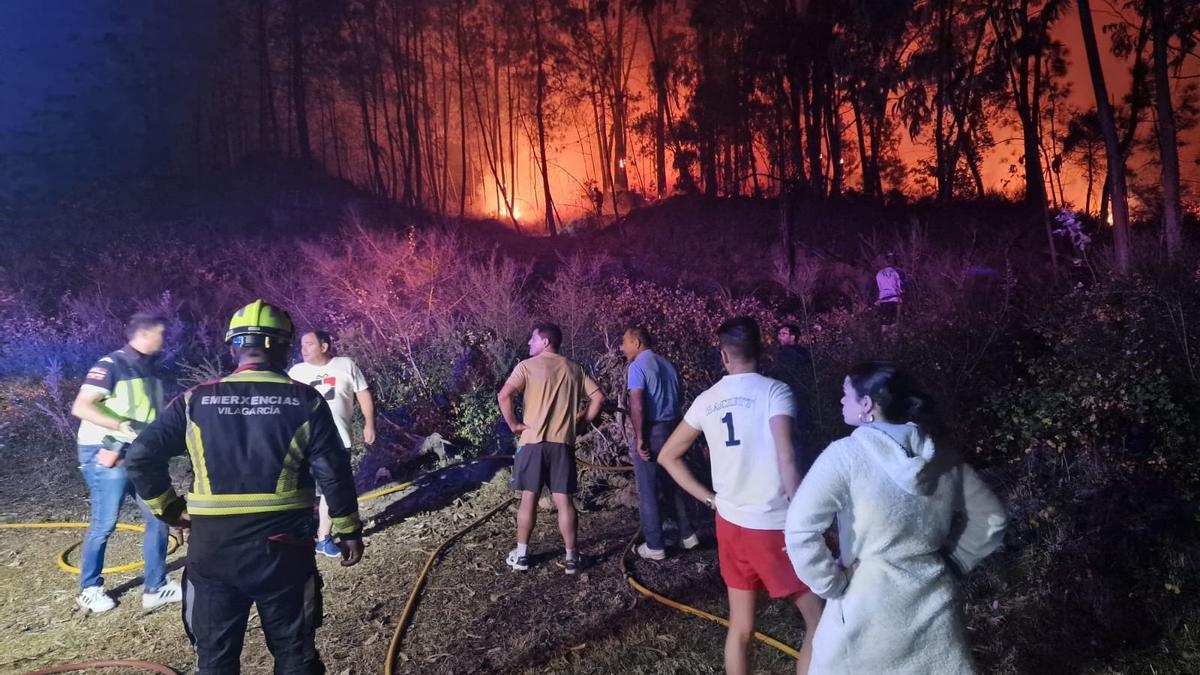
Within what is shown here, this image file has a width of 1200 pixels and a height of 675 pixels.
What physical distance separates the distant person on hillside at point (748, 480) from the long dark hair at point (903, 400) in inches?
32.1

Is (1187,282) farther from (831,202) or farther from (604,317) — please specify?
(831,202)

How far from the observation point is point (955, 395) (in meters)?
6.52

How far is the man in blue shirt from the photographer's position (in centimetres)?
514

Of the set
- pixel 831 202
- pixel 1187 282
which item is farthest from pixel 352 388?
pixel 831 202

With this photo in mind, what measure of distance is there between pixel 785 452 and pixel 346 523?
1.90 meters

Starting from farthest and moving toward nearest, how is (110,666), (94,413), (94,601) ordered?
1. (94,601)
2. (94,413)
3. (110,666)

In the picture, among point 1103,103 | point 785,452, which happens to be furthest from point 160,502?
point 1103,103

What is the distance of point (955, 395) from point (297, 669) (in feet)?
19.3

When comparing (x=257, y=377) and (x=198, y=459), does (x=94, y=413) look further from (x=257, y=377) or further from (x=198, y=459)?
(x=257, y=377)

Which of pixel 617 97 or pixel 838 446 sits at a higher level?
pixel 617 97

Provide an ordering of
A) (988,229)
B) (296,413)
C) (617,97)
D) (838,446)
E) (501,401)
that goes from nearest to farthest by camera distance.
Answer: (838,446) < (296,413) < (501,401) < (988,229) < (617,97)

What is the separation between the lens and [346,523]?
300 cm

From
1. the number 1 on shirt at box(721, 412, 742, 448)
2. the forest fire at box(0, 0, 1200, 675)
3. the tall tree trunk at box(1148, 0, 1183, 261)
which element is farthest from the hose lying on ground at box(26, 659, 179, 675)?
the tall tree trunk at box(1148, 0, 1183, 261)

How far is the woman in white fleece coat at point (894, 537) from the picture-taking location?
81.6 inches
